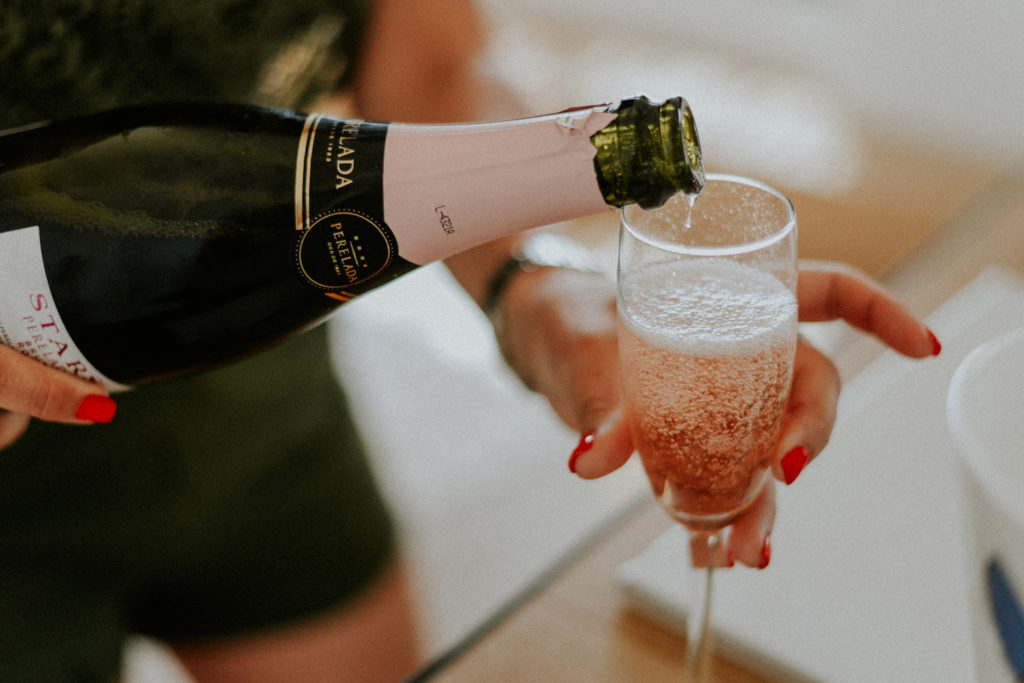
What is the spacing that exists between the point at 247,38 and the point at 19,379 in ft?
1.19

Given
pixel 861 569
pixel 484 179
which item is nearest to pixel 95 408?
pixel 484 179

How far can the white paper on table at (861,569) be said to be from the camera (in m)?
0.55

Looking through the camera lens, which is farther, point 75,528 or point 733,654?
point 75,528

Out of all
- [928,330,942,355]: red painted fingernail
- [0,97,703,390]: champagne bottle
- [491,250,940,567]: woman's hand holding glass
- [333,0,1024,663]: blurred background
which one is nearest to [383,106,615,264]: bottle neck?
[0,97,703,390]: champagne bottle

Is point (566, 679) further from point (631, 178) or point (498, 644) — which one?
point (631, 178)

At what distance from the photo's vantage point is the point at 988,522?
12.8 inches

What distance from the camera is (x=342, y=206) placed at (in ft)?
1.77

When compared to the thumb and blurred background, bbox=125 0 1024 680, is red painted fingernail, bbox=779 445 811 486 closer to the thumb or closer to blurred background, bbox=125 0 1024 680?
the thumb

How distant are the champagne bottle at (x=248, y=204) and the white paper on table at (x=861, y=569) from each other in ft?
0.76

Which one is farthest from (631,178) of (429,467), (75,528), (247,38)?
(429,467)

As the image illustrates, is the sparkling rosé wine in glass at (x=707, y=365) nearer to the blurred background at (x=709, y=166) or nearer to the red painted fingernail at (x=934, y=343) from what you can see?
the red painted fingernail at (x=934, y=343)

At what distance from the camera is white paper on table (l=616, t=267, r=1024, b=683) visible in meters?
0.55

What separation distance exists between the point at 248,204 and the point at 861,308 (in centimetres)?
37

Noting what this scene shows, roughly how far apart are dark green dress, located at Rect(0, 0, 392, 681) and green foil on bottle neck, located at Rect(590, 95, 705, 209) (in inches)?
14.9
